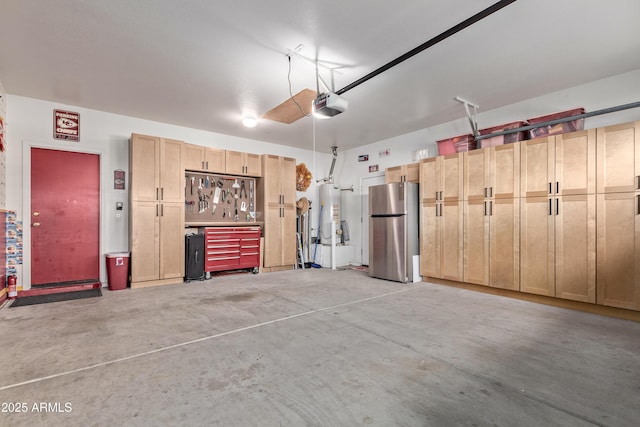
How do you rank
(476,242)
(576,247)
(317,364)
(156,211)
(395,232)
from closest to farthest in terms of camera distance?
1. (317,364)
2. (576,247)
3. (476,242)
4. (156,211)
5. (395,232)

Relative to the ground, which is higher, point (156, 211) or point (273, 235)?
point (156, 211)

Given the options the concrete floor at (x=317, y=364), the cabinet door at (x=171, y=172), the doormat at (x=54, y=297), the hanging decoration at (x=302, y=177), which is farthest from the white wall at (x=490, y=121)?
the doormat at (x=54, y=297)

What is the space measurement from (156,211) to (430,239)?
15.2 ft

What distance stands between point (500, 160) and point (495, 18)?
7.07 ft

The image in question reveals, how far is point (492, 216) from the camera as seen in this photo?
164 inches

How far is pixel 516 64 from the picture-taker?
3225mm

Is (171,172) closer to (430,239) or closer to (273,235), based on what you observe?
(273,235)

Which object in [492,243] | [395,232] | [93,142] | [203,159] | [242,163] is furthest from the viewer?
[242,163]

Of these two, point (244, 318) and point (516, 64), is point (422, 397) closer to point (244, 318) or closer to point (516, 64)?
point (244, 318)

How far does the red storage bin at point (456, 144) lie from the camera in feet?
14.9

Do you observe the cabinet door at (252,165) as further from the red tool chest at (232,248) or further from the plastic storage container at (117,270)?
the plastic storage container at (117,270)

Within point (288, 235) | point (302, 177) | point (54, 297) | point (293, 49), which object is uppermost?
point (293, 49)

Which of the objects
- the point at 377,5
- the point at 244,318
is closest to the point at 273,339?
the point at 244,318

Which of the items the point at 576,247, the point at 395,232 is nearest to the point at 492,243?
the point at 576,247
